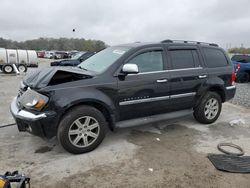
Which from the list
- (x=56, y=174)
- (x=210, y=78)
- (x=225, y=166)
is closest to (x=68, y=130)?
(x=56, y=174)

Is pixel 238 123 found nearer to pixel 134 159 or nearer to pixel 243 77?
pixel 134 159

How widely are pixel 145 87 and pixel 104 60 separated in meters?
0.95

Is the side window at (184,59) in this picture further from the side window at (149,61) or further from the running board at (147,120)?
the running board at (147,120)

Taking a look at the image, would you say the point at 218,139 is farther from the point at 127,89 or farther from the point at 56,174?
the point at 56,174

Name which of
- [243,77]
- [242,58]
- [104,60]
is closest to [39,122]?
[104,60]

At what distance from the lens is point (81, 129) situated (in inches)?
137

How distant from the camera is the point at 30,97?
11.0 ft

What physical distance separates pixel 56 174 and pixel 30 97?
1.21 meters

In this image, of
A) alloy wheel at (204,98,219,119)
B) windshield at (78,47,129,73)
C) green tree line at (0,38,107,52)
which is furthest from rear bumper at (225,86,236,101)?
green tree line at (0,38,107,52)

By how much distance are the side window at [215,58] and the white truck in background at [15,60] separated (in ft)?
48.6

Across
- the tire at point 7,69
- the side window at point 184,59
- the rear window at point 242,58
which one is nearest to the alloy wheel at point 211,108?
the side window at point 184,59

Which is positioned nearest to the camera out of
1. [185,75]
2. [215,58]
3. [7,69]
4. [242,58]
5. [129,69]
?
[129,69]

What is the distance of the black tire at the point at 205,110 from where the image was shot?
4.82 metres

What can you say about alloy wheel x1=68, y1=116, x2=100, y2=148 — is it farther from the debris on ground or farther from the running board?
the debris on ground
